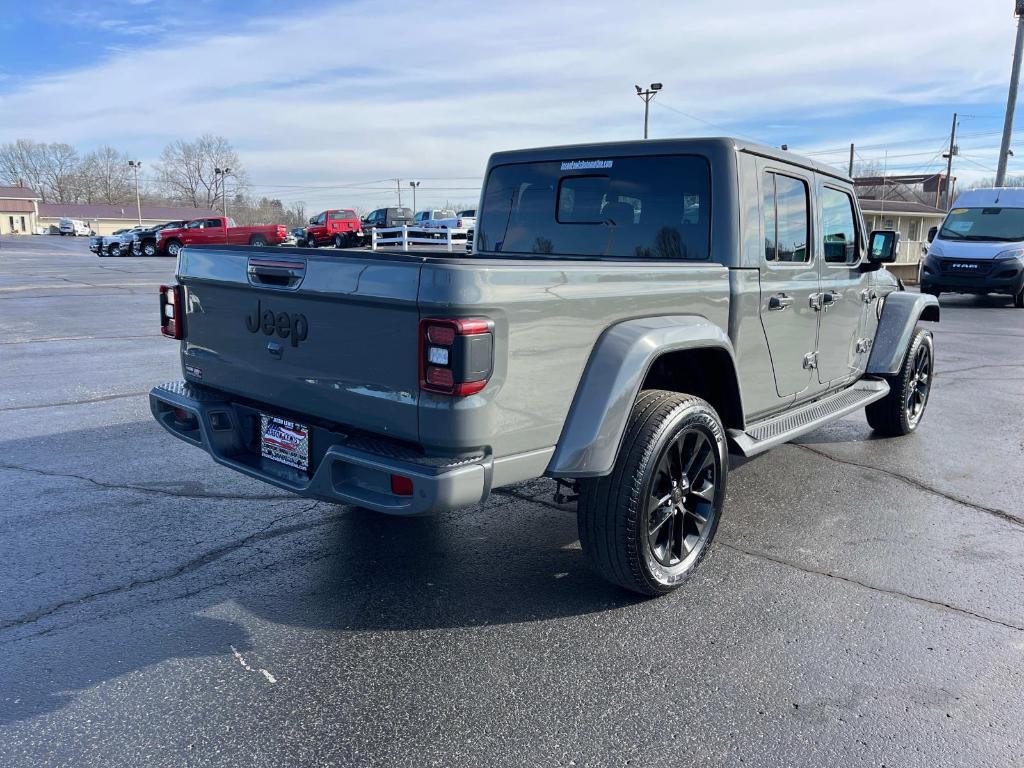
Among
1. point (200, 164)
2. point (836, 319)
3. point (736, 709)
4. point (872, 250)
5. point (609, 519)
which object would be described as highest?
point (200, 164)

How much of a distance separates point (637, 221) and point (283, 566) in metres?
2.55

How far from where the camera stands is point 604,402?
311 cm

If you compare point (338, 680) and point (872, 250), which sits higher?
point (872, 250)

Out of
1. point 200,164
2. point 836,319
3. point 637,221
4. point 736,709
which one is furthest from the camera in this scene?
point 200,164

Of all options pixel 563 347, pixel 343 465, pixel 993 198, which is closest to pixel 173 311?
pixel 343 465

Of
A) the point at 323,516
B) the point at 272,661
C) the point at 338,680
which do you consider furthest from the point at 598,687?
the point at 323,516

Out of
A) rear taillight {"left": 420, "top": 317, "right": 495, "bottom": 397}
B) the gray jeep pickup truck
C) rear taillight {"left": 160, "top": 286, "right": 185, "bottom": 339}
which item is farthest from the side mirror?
rear taillight {"left": 160, "top": 286, "right": 185, "bottom": 339}

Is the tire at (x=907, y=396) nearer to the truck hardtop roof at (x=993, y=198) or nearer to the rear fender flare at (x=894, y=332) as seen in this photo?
Result: the rear fender flare at (x=894, y=332)

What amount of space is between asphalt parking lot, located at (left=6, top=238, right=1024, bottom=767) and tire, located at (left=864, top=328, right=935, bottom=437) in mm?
770

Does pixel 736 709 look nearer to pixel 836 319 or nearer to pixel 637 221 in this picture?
pixel 637 221

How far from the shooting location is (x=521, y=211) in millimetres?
4836

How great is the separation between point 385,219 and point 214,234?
28.8 feet

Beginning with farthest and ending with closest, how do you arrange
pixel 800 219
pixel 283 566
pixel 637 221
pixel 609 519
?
pixel 800 219, pixel 637 221, pixel 283 566, pixel 609 519

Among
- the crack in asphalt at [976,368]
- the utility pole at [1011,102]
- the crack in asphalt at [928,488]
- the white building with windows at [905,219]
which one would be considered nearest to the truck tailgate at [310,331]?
the crack in asphalt at [928,488]
